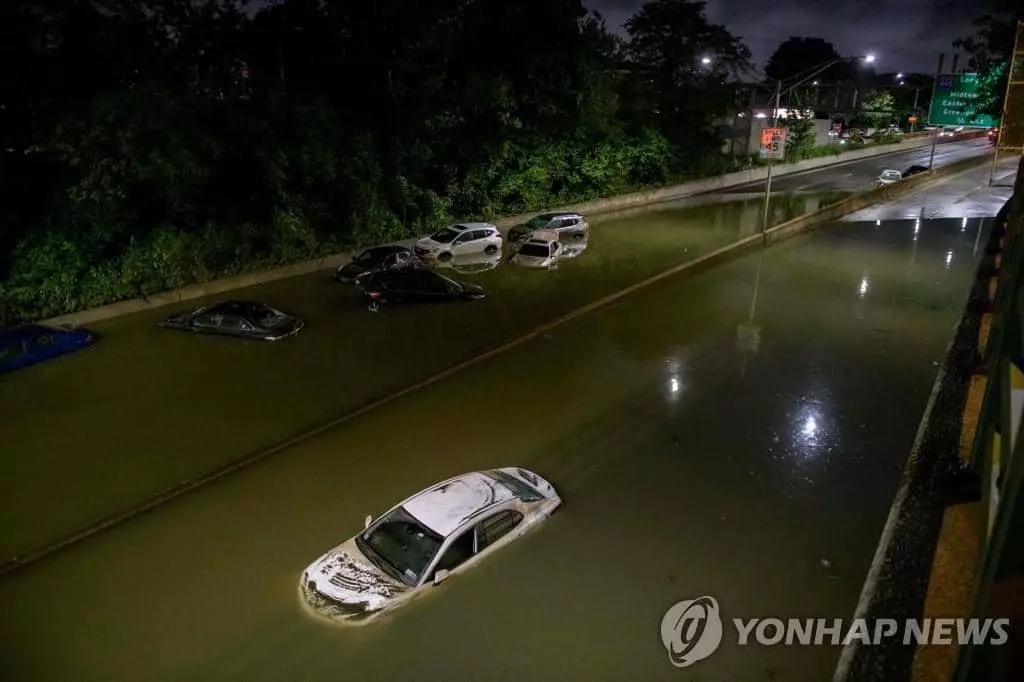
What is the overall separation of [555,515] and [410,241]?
732 inches

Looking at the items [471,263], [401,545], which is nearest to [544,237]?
[471,263]

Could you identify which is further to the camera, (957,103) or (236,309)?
(957,103)

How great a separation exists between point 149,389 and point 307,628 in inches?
327

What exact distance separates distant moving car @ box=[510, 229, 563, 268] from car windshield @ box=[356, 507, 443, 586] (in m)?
16.2

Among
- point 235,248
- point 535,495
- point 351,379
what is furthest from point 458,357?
point 235,248

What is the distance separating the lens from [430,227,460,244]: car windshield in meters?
24.2

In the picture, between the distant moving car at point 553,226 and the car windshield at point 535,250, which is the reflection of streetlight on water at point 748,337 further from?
the distant moving car at point 553,226

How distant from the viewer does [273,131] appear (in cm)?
2288

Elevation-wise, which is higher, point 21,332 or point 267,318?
point 267,318

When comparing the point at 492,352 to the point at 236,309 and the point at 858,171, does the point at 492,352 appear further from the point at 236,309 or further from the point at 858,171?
the point at 858,171

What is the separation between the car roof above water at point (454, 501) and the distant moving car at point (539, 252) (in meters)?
15.2

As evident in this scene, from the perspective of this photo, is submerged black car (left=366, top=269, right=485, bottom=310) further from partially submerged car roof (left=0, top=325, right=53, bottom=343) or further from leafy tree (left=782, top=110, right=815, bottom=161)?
leafy tree (left=782, top=110, right=815, bottom=161)

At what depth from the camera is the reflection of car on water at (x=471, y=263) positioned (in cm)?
2391

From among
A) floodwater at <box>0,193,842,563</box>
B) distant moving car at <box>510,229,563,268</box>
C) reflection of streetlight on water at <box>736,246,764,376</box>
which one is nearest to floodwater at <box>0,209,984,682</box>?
reflection of streetlight on water at <box>736,246,764,376</box>
